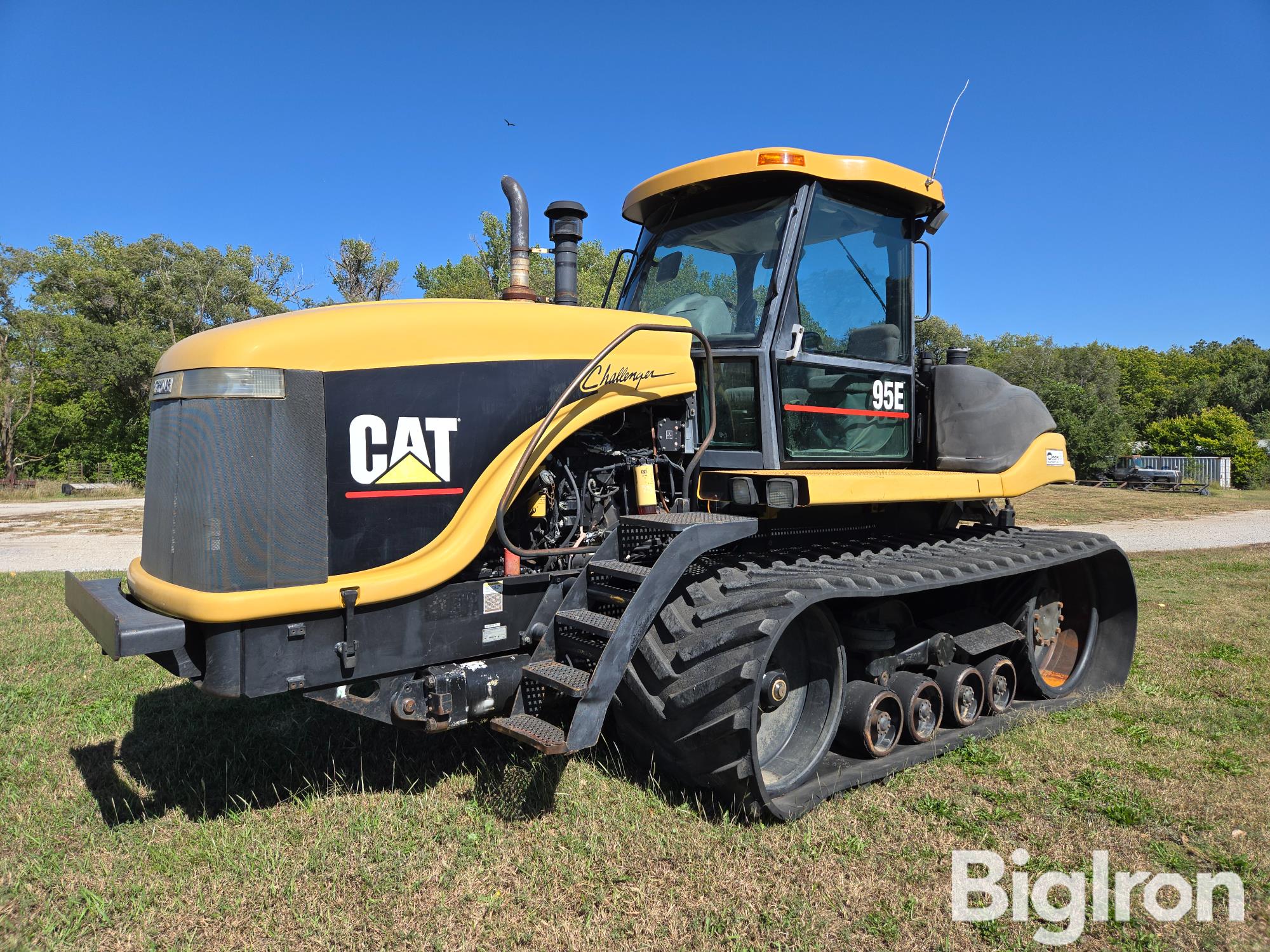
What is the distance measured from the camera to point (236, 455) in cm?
310

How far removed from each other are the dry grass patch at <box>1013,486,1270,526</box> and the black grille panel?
18.3 metres

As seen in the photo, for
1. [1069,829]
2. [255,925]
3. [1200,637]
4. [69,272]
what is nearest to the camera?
[255,925]

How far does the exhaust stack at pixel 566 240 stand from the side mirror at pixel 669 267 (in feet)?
2.13

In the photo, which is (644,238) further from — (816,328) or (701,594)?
(701,594)

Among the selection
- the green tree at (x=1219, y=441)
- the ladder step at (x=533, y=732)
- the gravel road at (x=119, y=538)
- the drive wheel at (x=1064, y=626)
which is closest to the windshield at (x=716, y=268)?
the ladder step at (x=533, y=732)

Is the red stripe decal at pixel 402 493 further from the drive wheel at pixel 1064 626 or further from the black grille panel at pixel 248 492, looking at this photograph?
the drive wheel at pixel 1064 626

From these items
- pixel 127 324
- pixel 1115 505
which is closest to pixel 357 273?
pixel 127 324

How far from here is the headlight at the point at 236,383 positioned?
3.10m

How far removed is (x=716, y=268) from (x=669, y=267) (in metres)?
0.33

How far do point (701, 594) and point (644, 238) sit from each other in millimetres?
2436

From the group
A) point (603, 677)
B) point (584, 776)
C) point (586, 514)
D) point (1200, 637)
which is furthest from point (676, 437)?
point (1200, 637)

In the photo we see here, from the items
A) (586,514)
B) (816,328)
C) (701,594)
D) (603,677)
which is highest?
(816,328)

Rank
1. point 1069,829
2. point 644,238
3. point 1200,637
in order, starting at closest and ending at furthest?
1. point 1069,829
2. point 644,238
3. point 1200,637

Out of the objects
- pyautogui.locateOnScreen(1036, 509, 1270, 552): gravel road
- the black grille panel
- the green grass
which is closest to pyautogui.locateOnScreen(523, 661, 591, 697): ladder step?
the green grass
